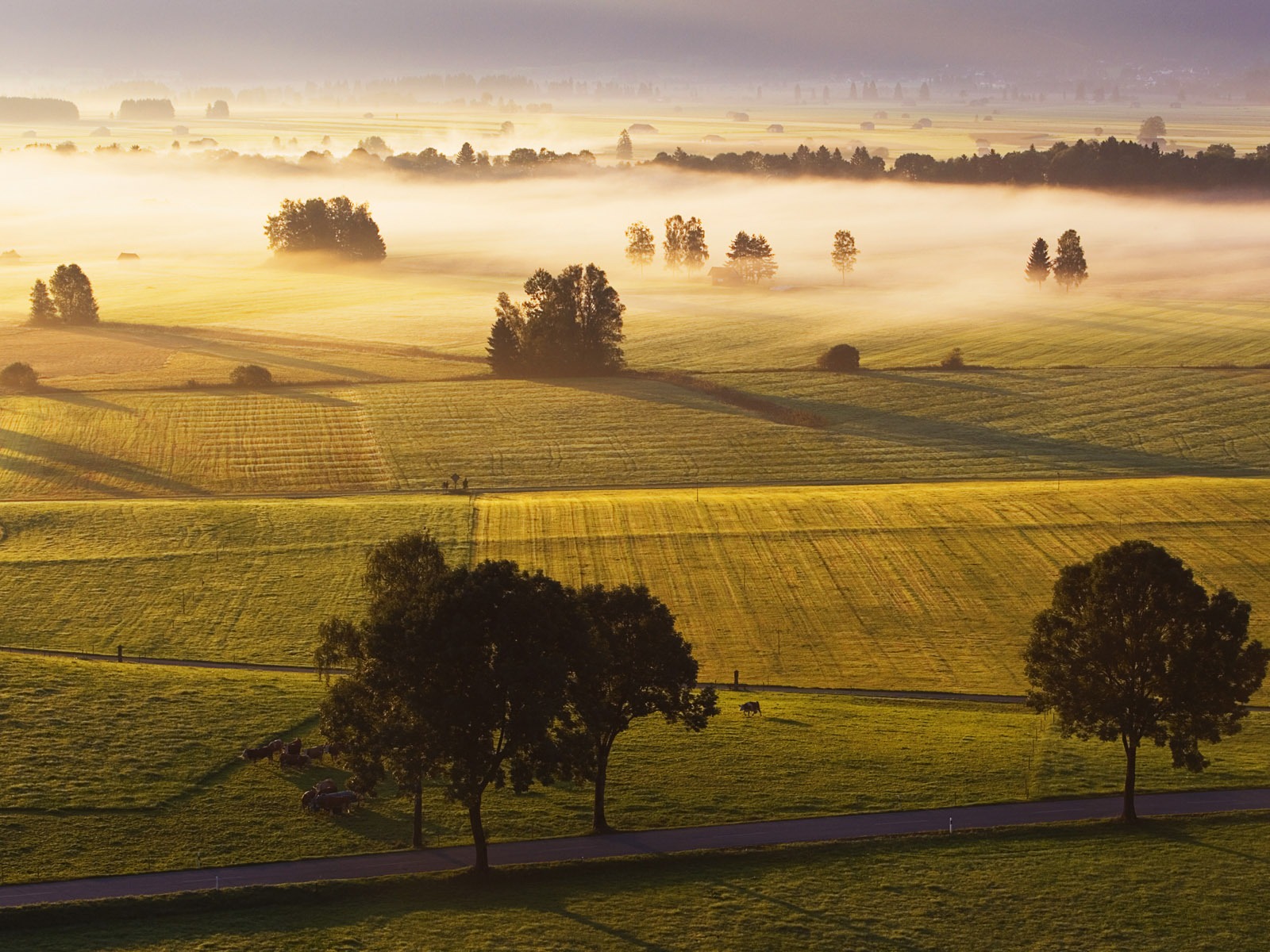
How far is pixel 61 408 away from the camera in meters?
113

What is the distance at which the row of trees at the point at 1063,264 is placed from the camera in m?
190

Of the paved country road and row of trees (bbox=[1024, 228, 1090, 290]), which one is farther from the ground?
row of trees (bbox=[1024, 228, 1090, 290])

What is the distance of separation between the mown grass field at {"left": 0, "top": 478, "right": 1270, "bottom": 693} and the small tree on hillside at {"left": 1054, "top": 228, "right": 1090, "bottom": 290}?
106m

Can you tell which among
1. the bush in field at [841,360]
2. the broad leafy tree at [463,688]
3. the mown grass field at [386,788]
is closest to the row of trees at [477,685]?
the broad leafy tree at [463,688]

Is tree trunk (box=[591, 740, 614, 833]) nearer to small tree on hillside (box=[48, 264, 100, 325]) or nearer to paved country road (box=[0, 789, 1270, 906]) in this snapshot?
paved country road (box=[0, 789, 1270, 906])

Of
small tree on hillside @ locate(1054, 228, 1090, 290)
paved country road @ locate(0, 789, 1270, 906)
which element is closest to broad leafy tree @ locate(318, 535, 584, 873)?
paved country road @ locate(0, 789, 1270, 906)

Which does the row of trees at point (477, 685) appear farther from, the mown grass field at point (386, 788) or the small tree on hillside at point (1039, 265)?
→ the small tree on hillside at point (1039, 265)

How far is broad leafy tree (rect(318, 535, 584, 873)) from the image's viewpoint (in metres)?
40.0

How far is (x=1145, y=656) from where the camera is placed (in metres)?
44.2

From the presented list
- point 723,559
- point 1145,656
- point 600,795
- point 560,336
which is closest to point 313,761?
point 600,795

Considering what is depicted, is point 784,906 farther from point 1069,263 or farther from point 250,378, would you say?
point 1069,263

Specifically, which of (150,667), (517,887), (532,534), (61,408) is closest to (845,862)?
(517,887)

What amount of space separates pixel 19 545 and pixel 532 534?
1084 inches

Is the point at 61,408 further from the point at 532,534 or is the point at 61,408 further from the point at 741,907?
the point at 741,907
